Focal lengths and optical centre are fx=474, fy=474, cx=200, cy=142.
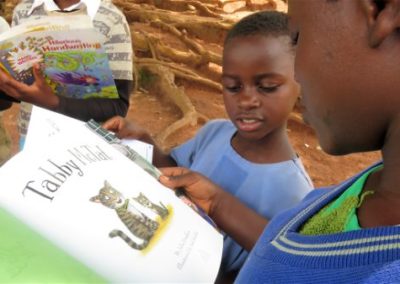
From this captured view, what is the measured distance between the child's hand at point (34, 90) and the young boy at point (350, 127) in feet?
3.92

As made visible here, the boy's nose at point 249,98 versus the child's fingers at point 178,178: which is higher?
the boy's nose at point 249,98

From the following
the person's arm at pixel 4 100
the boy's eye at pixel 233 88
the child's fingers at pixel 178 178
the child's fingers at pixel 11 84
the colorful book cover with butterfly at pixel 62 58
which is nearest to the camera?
the child's fingers at pixel 178 178

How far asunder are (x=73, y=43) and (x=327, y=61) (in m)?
1.14

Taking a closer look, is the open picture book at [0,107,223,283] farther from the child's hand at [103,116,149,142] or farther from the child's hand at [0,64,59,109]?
the child's hand at [0,64,59,109]

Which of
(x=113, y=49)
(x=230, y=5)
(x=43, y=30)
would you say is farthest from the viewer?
(x=230, y=5)

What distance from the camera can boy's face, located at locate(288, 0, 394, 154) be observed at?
545mm

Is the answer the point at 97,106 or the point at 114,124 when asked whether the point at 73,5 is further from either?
the point at 114,124

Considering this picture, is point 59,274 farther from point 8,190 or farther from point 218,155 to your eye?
point 218,155

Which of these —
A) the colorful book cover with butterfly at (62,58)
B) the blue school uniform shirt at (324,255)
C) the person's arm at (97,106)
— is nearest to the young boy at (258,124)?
the blue school uniform shirt at (324,255)

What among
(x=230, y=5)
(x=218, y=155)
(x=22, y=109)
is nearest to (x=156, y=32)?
(x=230, y=5)

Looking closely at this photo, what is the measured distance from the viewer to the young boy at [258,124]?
1.21 meters

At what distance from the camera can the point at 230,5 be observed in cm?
760

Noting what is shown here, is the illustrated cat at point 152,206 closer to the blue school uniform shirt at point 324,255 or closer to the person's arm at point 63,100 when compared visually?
the blue school uniform shirt at point 324,255

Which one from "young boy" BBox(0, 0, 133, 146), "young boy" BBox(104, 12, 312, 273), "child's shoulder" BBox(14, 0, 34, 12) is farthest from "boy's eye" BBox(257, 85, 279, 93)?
"child's shoulder" BBox(14, 0, 34, 12)
